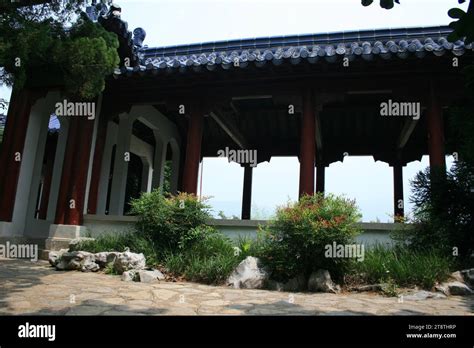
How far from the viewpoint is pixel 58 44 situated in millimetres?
5031

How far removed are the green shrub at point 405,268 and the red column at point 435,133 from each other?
1945 millimetres

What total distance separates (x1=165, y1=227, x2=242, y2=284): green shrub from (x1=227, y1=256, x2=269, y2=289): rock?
0.16 meters

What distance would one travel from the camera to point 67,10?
17.9 feet

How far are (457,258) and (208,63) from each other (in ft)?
16.8

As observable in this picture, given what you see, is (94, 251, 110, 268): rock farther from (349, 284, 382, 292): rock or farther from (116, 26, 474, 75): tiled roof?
A: (349, 284, 382, 292): rock

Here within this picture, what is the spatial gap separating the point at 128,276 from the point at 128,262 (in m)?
0.41

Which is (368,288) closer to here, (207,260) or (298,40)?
(207,260)

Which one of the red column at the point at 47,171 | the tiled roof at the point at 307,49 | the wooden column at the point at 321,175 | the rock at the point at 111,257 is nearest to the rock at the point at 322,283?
the rock at the point at 111,257

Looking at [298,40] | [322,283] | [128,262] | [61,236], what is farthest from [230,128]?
[322,283]

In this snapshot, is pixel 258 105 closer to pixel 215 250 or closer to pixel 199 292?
pixel 215 250

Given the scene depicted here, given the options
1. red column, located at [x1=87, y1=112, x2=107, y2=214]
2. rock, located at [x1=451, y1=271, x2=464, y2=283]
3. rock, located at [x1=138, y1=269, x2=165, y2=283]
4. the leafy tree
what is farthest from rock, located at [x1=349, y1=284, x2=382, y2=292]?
red column, located at [x1=87, y1=112, x2=107, y2=214]

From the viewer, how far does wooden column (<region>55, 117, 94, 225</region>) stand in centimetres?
767

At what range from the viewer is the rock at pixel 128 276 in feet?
17.1

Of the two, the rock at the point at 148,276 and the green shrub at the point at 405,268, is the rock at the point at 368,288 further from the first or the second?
the rock at the point at 148,276
